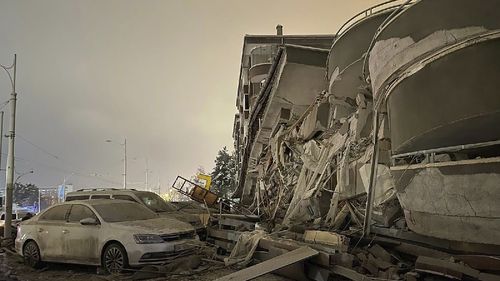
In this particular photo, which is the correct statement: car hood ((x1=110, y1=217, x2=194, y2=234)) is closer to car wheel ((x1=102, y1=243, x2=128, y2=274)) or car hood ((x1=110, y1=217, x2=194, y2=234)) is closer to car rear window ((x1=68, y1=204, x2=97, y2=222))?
car wheel ((x1=102, y1=243, x2=128, y2=274))

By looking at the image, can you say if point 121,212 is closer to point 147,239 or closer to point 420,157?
point 147,239

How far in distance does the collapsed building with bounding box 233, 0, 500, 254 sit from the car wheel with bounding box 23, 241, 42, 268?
6352 millimetres

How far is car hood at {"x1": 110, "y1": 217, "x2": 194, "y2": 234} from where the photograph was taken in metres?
9.33

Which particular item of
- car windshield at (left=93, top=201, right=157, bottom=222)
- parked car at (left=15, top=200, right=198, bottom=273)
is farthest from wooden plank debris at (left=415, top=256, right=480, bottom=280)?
car windshield at (left=93, top=201, right=157, bottom=222)

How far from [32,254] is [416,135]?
9.51 m

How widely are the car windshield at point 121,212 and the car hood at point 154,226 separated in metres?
0.32

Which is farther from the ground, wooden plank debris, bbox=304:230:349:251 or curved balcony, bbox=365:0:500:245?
curved balcony, bbox=365:0:500:245

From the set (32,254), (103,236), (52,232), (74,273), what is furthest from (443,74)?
(32,254)

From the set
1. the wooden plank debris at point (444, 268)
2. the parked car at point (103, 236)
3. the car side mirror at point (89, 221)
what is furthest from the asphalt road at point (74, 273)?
the wooden plank debris at point (444, 268)

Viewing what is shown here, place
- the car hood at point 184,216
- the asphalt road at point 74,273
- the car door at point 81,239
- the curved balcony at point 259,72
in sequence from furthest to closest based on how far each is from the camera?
1. the curved balcony at point 259,72
2. the car hood at point 184,216
3. the car door at point 81,239
4. the asphalt road at point 74,273

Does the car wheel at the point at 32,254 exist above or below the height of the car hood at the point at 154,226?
below

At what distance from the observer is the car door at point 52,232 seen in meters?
10.2

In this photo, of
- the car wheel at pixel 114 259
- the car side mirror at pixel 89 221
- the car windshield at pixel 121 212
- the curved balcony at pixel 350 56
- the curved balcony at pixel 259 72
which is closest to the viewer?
the car wheel at pixel 114 259

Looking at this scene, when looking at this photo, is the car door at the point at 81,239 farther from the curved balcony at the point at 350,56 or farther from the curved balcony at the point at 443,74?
the curved balcony at the point at 350,56
